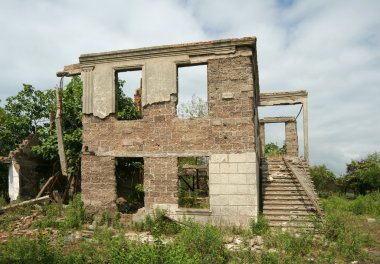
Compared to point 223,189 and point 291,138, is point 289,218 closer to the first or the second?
point 223,189

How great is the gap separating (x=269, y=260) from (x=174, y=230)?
12.7 ft

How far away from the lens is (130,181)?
15.3 meters

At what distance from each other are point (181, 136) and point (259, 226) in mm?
3683

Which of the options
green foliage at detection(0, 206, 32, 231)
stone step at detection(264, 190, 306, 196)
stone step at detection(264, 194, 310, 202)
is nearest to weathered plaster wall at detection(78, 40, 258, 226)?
stone step at detection(264, 194, 310, 202)

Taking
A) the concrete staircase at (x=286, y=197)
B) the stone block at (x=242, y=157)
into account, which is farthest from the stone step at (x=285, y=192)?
the stone block at (x=242, y=157)

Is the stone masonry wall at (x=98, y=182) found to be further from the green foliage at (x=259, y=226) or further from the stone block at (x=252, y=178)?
the green foliage at (x=259, y=226)

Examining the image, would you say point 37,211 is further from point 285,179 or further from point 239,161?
point 285,179

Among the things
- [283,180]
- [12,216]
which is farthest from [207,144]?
[12,216]

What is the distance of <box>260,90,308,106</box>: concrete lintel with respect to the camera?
18.3 metres

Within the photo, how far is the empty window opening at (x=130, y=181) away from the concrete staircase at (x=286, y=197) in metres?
5.26

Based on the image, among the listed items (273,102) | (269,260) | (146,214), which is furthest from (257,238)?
(273,102)

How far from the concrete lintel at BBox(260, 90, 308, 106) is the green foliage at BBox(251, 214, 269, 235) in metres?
9.46

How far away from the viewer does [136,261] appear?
6.12 meters

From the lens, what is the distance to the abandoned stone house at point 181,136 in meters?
10.8
